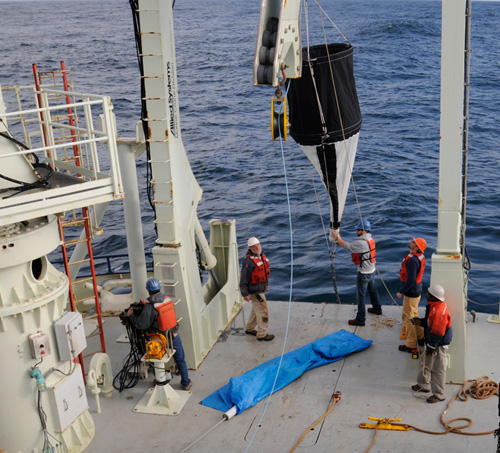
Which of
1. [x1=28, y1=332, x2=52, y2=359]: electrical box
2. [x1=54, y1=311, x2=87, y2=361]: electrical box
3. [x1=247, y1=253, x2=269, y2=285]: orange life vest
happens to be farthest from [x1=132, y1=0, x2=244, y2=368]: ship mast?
[x1=28, y1=332, x2=52, y2=359]: electrical box

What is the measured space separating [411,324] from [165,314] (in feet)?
12.7

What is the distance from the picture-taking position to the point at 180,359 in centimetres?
991

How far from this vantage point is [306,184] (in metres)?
28.7

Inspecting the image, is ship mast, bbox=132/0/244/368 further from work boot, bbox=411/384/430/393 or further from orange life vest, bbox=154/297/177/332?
work boot, bbox=411/384/430/393

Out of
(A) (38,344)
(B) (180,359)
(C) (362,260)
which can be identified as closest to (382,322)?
(C) (362,260)

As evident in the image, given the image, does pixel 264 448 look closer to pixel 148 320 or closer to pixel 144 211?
pixel 148 320

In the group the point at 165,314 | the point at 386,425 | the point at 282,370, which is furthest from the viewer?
the point at 282,370

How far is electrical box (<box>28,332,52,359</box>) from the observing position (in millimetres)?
8133

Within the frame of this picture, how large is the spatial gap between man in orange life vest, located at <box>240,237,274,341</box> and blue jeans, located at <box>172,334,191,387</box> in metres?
1.71

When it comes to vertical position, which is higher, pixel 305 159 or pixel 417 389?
pixel 417 389

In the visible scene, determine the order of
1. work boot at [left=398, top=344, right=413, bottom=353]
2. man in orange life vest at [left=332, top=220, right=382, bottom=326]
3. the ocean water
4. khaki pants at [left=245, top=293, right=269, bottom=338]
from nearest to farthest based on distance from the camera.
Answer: work boot at [left=398, top=344, right=413, bottom=353] → khaki pants at [left=245, top=293, right=269, bottom=338] → man in orange life vest at [left=332, top=220, right=382, bottom=326] → the ocean water

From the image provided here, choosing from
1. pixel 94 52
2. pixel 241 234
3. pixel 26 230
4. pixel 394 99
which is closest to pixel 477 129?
pixel 394 99

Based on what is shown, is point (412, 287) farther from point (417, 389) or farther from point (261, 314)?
point (261, 314)

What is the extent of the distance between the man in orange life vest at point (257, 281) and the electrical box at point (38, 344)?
364cm
